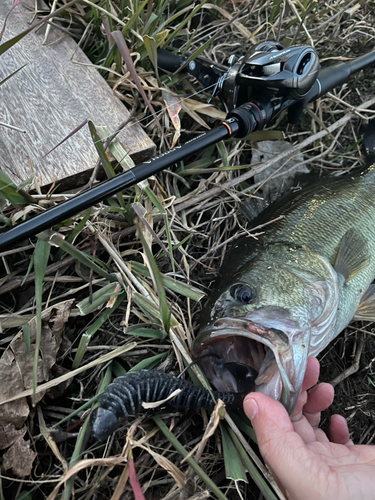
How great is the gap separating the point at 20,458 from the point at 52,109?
1.84 metres

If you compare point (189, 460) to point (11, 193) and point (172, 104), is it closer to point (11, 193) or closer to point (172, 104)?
point (11, 193)

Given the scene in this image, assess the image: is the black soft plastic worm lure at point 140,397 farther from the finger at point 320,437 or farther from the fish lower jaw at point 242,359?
the finger at point 320,437

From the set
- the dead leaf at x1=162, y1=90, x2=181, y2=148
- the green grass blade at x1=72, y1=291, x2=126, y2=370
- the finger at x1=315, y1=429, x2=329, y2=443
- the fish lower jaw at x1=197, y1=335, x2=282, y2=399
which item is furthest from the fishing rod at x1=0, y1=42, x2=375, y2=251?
the finger at x1=315, y1=429, x2=329, y2=443

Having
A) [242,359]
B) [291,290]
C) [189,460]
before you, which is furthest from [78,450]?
[291,290]

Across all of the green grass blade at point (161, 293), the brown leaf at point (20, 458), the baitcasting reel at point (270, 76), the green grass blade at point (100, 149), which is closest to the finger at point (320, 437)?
the green grass blade at point (161, 293)

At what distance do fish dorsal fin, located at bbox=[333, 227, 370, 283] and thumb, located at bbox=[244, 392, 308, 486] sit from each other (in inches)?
38.2

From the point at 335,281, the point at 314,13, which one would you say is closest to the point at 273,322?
the point at 335,281

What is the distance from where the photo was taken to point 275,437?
1521 millimetres

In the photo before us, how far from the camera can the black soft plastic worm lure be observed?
1540mm

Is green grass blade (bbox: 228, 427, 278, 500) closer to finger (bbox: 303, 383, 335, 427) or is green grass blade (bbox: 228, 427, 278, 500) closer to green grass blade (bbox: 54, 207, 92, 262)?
finger (bbox: 303, 383, 335, 427)

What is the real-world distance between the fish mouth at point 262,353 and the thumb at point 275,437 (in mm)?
143

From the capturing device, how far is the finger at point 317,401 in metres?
1.97

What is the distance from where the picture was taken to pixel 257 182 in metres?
2.75

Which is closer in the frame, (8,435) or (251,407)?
(251,407)
